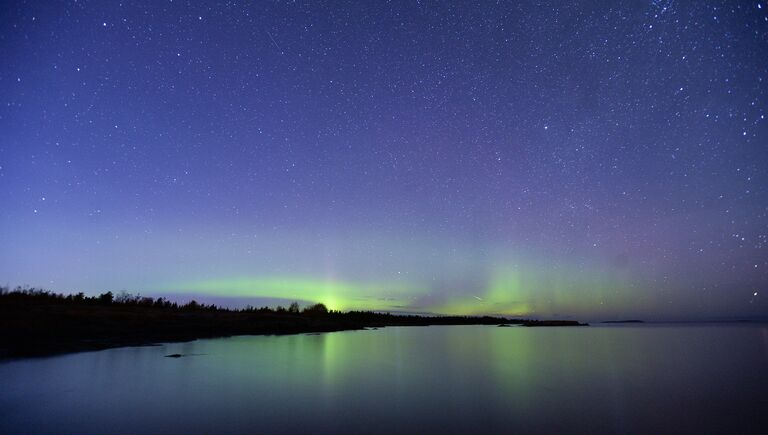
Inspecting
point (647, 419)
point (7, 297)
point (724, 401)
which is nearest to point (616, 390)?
point (724, 401)

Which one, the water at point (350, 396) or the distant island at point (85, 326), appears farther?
the distant island at point (85, 326)

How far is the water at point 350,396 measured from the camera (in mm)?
10914

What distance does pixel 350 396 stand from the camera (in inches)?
586

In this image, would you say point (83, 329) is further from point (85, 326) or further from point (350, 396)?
point (350, 396)

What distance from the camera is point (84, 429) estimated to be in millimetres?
9609

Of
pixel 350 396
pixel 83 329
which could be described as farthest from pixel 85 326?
pixel 350 396

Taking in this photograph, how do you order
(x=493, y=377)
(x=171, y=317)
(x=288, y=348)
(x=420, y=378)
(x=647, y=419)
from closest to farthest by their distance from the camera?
(x=647, y=419) → (x=420, y=378) → (x=493, y=377) → (x=288, y=348) → (x=171, y=317)

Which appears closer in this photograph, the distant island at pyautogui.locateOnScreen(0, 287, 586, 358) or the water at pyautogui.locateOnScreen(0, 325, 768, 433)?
the water at pyautogui.locateOnScreen(0, 325, 768, 433)

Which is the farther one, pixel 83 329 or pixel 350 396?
pixel 83 329

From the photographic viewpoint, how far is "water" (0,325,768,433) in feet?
35.8

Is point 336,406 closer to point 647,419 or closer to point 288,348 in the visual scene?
point 647,419

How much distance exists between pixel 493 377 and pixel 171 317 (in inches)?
1122

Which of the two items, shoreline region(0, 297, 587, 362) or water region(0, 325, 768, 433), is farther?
shoreline region(0, 297, 587, 362)

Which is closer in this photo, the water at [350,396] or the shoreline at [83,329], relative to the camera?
the water at [350,396]
